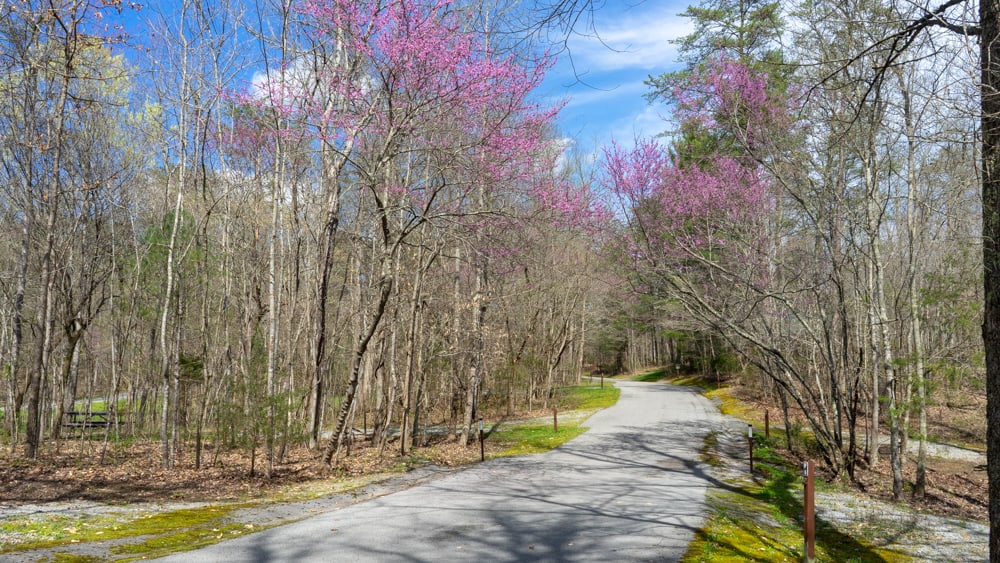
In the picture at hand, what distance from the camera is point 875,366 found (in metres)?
11.3

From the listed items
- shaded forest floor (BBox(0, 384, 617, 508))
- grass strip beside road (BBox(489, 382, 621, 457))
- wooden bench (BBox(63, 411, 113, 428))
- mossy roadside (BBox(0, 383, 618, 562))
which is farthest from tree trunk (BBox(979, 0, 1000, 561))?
wooden bench (BBox(63, 411, 113, 428))

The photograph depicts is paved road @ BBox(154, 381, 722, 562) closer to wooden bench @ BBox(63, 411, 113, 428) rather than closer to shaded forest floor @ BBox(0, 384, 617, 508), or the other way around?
shaded forest floor @ BBox(0, 384, 617, 508)

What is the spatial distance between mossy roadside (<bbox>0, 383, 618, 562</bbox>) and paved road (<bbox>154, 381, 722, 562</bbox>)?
1.50 ft

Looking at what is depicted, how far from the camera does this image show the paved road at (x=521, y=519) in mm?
6109

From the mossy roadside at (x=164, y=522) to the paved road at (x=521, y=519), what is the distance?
46 centimetres

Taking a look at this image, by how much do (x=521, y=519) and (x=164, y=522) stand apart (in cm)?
423

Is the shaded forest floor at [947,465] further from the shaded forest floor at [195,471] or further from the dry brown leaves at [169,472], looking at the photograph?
the dry brown leaves at [169,472]

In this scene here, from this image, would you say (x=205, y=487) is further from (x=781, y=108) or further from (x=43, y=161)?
(x=781, y=108)

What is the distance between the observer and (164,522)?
7.27 metres

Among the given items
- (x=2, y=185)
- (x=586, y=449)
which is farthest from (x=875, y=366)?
(x=2, y=185)

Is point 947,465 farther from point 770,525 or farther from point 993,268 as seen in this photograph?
point 993,268

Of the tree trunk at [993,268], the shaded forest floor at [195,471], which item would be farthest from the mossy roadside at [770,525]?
the shaded forest floor at [195,471]

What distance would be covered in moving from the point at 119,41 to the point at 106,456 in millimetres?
10322

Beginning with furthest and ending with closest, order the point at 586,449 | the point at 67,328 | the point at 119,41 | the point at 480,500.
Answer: the point at 586,449 → the point at 67,328 → the point at 480,500 → the point at 119,41
